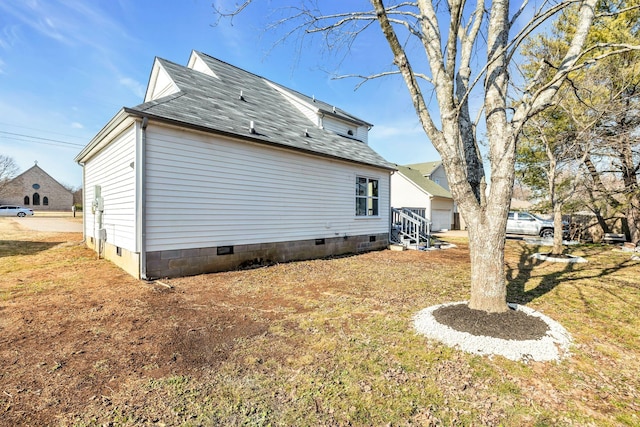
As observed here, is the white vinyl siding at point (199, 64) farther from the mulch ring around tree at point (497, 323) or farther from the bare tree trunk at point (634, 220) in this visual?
the bare tree trunk at point (634, 220)

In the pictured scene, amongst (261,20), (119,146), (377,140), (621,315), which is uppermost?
(377,140)

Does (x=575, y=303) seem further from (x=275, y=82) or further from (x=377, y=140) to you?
(x=275, y=82)

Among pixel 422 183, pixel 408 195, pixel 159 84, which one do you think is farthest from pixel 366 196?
pixel 422 183

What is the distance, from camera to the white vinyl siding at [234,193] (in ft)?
20.0

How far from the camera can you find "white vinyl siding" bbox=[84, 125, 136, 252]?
6.21 m

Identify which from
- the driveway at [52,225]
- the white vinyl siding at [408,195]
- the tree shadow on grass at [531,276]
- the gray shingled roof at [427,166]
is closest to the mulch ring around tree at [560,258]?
the tree shadow on grass at [531,276]

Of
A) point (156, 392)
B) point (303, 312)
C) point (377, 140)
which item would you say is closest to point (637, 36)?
point (377, 140)

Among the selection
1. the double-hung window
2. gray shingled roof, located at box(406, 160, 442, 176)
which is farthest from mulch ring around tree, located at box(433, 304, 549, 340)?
gray shingled roof, located at box(406, 160, 442, 176)

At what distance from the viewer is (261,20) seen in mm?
4145

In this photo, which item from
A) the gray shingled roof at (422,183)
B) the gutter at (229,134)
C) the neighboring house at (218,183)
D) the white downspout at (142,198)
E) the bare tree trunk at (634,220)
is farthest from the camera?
the gray shingled roof at (422,183)

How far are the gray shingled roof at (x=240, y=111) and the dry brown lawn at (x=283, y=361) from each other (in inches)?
148

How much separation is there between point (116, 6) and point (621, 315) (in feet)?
42.7

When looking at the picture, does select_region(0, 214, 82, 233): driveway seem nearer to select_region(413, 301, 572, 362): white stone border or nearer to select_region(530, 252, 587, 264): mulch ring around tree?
select_region(413, 301, 572, 362): white stone border

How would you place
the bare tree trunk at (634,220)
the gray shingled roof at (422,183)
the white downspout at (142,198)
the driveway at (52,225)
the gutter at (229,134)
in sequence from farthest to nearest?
the gray shingled roof at (422,183) → the driveway at (52,225) → the bare tree trunk at (634,220) → the white downspout at (142,198) → the gutter at (229,134)
